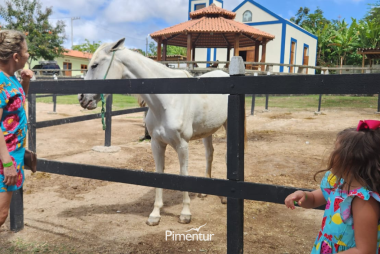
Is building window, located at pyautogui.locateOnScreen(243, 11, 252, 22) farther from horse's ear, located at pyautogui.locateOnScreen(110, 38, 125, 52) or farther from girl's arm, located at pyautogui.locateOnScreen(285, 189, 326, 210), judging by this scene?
girl's arm, located at pyautogui.locateOnScreen(285, 189, 326, 210)

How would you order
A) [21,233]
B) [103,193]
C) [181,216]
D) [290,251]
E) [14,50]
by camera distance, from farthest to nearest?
[103,193] → [181,216] → [21,233] → [290,251] → [14,50]

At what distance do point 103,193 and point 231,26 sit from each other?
47.2 feet

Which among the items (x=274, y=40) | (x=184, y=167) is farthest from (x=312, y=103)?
(x=184, y=167)

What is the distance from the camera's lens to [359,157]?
119cm

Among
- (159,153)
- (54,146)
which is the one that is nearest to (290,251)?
(159,153)

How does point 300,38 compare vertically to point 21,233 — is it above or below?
A: above

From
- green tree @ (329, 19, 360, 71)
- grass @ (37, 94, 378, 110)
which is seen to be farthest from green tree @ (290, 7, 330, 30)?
grass @ (37, 94, 378, 110)

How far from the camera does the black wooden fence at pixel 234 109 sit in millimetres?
1619

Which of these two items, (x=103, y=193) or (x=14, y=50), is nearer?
(x=14, y=50)

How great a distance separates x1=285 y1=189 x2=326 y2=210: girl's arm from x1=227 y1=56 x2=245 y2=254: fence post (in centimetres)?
44

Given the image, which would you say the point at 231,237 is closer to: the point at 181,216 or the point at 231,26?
the point at 181,216

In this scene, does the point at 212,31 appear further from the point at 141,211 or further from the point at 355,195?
the point at 355,195

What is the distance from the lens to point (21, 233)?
9.41 feet

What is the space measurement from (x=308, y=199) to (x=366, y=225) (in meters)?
0.40
